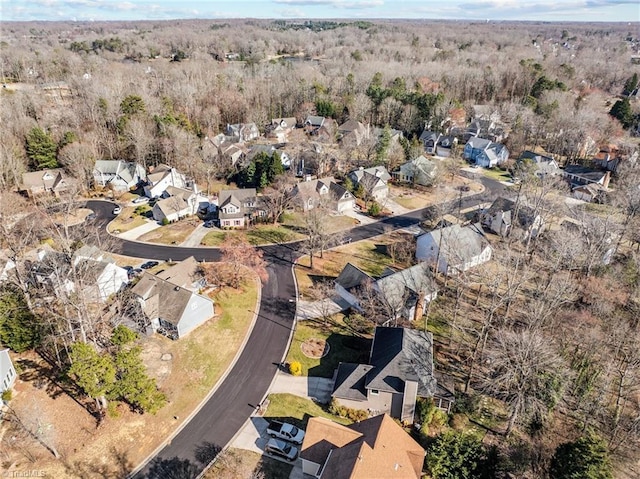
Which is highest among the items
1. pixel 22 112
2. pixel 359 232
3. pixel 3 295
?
pixel 22 112

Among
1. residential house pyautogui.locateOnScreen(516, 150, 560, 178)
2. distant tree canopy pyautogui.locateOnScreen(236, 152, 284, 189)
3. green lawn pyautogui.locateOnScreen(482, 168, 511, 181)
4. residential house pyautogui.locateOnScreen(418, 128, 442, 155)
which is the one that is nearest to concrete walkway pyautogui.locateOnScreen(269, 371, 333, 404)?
distant tree canopy pyautogui.locateOnScreen(236, 152, 284, 189)

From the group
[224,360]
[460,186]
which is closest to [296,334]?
[224,360]

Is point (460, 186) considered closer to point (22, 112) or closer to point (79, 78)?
point (22, 112)

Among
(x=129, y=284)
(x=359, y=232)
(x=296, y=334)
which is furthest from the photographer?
(x=359, y=232)

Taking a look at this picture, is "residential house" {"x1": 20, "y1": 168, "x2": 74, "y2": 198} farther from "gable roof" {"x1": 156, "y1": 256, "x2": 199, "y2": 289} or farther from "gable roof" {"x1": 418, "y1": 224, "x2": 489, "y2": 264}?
"gable roof" {"x1": 418, "y1": 224, "x2": 489, "y2": 264}

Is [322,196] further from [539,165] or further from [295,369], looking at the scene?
[539,165]

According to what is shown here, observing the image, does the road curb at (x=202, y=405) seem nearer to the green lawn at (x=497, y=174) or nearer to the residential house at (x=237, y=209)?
the residential house at (x=237, y=209)

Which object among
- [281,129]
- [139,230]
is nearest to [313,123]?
[281,129]
